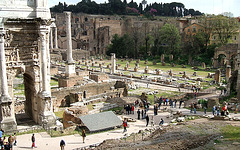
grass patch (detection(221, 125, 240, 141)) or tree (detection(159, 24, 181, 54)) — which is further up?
tree (detection(159, 24, 181, 54))

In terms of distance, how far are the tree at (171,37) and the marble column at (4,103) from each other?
45.4 meters

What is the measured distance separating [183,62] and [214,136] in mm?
40915

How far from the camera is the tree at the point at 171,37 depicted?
182 feet

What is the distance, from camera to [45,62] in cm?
1499

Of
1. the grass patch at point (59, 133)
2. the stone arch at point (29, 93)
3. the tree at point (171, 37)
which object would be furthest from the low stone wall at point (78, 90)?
the tree at point (171, 37)

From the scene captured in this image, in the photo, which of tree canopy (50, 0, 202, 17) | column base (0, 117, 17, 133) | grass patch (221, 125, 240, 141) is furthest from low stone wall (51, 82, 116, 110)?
tree canopy (50, 0, 202, 17)

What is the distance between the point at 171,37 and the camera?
56031 millimetres

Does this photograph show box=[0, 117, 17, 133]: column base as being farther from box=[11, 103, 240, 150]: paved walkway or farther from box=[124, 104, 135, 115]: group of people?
box=[124, 104, 135, 115]: group of people

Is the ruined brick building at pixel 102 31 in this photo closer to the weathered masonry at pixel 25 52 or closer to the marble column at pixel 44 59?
the weathered masonry at pixel 25 52

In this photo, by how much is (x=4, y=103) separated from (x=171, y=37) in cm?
4641

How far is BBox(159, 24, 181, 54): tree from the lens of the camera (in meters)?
55.4

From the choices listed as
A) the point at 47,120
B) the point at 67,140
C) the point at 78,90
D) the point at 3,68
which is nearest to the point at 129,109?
the point at 47,120

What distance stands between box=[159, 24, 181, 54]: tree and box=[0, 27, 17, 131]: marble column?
4538 centimetres

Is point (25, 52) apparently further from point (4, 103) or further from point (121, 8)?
point (121, 8)
